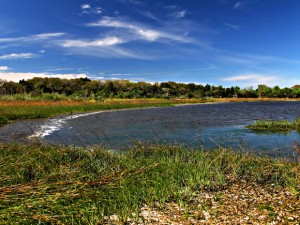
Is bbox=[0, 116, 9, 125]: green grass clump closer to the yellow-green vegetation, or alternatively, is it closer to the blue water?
the blue water

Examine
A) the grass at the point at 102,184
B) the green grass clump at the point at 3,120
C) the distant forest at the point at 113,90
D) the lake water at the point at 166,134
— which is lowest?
the lake water at the point at 166,134

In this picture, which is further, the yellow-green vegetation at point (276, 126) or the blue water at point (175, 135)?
the yellow-green vegetation at point (276, 126)

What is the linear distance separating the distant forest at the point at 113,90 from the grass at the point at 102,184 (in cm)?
5657

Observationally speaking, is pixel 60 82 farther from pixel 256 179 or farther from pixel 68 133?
pixel 256 179

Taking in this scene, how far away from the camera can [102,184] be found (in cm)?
456

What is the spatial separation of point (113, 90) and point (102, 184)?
10944cm

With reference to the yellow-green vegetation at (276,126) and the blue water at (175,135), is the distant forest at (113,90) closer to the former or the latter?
the blue water at (175,135)

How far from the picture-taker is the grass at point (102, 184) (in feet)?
13.3

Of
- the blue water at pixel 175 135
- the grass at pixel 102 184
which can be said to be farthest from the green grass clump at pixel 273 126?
the grass at pixel 102 184

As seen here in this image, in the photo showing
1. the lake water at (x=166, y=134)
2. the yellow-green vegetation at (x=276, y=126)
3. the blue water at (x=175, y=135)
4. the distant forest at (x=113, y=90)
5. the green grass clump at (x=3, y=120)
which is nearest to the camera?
→ the blue water at (x=175, y=135)

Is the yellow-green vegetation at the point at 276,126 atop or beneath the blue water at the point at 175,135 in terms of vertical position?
atop

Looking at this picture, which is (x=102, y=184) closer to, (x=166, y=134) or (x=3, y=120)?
(x=166, y=134)

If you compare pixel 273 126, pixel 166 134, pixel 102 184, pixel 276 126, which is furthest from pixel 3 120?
pixel 102 184

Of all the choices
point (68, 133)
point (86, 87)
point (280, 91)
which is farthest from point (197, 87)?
point (68, 133)
